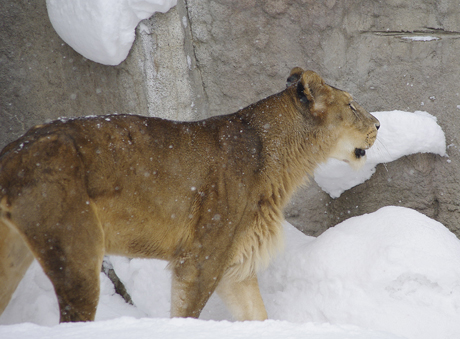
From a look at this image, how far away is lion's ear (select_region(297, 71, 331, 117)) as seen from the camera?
427cm

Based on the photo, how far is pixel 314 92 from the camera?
436cm

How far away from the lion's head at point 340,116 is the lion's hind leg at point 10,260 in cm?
251

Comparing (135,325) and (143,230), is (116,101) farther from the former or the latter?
(135,325)

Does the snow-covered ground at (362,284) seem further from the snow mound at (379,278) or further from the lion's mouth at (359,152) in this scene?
the lion's mouth at (359,152)

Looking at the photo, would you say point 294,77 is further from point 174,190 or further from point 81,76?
point 81,76

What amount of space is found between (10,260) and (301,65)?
11.4ft

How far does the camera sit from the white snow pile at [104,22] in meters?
5.12

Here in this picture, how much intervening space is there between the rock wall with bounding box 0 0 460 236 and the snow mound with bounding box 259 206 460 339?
3.99 feet

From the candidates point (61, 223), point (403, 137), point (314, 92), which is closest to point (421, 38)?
point (403, 137)

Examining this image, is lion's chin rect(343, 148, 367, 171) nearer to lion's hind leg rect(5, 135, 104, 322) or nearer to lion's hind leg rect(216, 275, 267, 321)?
lion's hind leg rect(216, 275, 267, 321)

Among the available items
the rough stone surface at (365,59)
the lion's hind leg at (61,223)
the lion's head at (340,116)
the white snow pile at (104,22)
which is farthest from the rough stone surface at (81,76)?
the lion's hind leg at (61,223)

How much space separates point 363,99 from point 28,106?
389 centimetres

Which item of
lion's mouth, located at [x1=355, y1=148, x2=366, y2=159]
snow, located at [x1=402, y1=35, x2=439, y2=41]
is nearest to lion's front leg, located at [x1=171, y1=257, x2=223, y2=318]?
lion's mouth, located at [x1=355, y1=148, x2=366, y2=159]

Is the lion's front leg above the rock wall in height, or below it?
below
